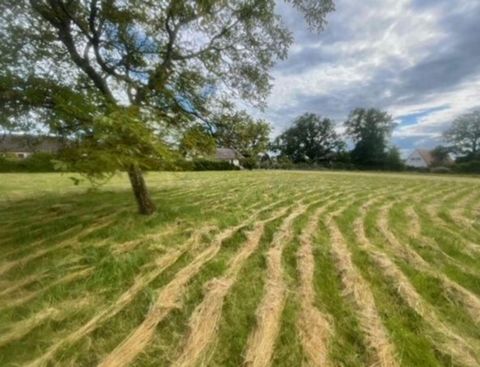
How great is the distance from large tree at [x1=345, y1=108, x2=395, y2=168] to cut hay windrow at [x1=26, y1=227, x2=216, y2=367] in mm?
52842

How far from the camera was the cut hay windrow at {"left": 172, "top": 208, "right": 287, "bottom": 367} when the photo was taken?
7.01 ft

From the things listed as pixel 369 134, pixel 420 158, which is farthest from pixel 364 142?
pixel 420 158

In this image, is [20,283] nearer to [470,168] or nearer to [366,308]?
[366,308]

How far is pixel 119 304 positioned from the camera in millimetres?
2746

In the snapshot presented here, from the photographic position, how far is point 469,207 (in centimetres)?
832

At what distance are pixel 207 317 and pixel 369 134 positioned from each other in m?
61.2

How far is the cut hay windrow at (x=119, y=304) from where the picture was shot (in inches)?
83.9

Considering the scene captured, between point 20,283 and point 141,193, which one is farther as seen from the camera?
point 141,193

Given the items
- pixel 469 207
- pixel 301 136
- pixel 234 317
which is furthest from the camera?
pixel 301 136

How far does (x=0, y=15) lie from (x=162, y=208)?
14.5ft

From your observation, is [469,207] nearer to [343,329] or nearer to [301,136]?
[343,329]

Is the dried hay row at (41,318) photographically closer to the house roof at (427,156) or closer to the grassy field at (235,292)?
the grassy field at (235,292)

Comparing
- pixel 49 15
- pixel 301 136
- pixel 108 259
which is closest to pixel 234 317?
pixel 108 259

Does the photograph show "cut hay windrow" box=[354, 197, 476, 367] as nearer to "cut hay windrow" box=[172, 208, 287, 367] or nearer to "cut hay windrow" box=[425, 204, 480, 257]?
"cut hay windrow" box=[425, 204, 480, 257]
